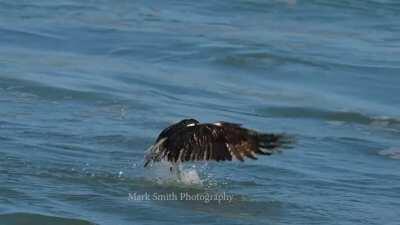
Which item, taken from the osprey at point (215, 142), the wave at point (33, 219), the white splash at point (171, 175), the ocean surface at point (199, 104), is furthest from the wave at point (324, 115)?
the wave at point (33, 219)

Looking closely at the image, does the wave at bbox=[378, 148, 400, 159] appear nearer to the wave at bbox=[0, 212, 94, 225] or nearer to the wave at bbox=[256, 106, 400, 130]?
the wave at bbox=[256, 106, 400, 130]

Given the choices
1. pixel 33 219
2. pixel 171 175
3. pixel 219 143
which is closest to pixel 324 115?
pixel 171 175

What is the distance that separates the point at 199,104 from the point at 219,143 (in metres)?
4.02

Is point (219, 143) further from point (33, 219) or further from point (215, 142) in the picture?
point (33, 219)

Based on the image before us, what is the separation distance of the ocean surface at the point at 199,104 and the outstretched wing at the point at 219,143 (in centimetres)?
42

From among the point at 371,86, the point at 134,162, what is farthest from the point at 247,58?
the point at 134,162

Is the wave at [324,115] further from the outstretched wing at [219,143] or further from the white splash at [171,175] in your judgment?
the outstretched wing at [219,143]

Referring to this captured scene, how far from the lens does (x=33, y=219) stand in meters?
7.81

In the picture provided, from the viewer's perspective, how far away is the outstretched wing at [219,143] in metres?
7.69

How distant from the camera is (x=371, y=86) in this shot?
13172 mm

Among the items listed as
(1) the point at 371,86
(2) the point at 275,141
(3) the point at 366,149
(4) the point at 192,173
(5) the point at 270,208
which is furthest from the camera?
(1) the point at 371,86

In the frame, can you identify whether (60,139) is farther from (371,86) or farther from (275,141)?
(371,86)

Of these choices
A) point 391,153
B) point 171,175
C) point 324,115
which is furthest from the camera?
point 324,115

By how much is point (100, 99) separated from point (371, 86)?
293 cm
